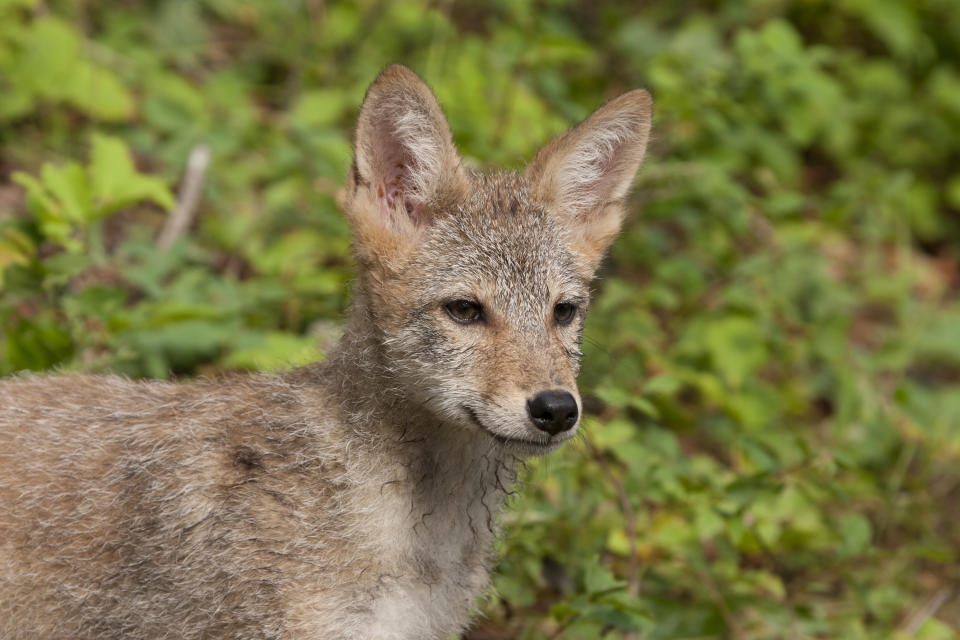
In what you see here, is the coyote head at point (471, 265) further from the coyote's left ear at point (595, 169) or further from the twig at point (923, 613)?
the twig at point (923, 613)

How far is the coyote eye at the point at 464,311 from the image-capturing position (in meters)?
4.04

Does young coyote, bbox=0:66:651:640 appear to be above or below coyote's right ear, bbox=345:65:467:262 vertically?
below

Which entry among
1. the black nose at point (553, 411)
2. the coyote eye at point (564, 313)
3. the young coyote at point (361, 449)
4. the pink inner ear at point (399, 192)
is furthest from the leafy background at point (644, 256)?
the black nose at point (553, 411)

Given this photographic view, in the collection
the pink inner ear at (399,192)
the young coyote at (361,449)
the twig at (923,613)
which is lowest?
the twig at (923,613)

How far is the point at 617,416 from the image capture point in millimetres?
6410

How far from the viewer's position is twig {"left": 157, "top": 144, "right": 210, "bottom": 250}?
23.1 ft

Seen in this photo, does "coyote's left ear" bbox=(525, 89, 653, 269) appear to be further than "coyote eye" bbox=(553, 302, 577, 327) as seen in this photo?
Yes

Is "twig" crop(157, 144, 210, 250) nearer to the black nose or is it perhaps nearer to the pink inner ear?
the pink inner ear

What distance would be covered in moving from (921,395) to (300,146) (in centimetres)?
454

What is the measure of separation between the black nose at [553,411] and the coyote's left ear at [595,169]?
962 millimetres

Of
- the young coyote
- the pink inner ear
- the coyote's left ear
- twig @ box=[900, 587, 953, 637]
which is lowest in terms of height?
twig @ box=[900, 587, 953, 637]

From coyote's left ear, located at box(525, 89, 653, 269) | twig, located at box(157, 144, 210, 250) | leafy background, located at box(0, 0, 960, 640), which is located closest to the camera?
coyote's left ear, located at box(525, 89, 653, 269)

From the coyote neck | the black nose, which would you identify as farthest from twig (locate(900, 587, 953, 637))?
the black nose

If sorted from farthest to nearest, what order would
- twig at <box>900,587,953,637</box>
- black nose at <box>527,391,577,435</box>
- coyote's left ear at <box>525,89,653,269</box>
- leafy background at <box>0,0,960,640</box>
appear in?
twig at <box>900,587,953,637</box>, leafy background at <box>0,0,960,640</box>, coyote's left ear at <box>525,89,653,269</box>, black nose at <box>527,391,577,435</box>
